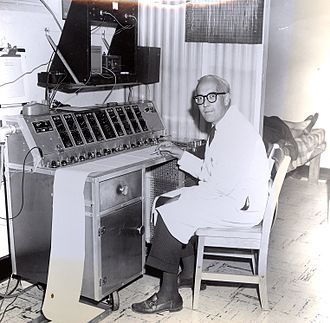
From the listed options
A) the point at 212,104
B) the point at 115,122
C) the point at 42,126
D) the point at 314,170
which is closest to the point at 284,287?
the point at 314,170

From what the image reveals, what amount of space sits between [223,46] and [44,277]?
181 cm

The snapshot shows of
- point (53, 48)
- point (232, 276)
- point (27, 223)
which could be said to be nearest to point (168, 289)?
point (232, 276)

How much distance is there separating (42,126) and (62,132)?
0.39 ft

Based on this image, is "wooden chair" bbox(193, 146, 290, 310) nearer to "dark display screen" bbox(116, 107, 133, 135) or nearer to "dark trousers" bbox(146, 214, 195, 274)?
"dark trousers" bbox(146, 214, 195, 274)

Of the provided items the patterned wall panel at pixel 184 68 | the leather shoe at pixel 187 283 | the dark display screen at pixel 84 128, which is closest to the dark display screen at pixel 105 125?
the dark display screen at pixel 84 128

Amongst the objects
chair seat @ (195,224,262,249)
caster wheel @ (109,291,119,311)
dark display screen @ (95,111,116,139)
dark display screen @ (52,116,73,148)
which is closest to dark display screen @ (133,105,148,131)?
dark display screen @ (95,111,116,139)

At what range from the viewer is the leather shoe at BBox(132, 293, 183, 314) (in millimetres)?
2731

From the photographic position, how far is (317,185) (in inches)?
140

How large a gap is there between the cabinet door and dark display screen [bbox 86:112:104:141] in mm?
459

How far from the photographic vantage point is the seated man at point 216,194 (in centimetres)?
267

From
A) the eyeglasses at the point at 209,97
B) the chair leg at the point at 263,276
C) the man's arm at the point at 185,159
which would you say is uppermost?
the eyeglasses at the point at 209,97

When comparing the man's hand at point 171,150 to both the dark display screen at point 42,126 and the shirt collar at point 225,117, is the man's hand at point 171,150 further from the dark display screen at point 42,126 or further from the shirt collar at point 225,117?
the dark display screen at point 42,126

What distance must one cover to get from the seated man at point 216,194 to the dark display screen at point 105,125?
23.2 inches

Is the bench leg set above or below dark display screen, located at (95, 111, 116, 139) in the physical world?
below
